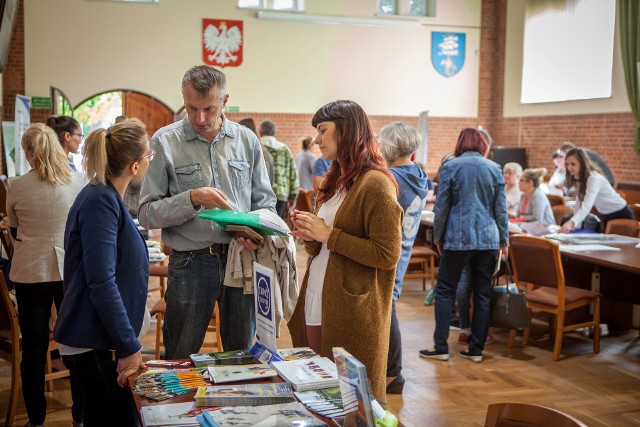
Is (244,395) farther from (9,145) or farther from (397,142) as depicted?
(9,145)

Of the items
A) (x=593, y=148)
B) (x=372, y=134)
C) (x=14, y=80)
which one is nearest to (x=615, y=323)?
(x=372, y=134)

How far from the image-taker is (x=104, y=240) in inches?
92.7

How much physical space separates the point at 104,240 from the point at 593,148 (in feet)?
36.5

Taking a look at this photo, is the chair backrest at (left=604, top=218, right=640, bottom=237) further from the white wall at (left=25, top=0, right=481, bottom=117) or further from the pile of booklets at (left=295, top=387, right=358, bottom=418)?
the white wall at (left=25, top=0, right=481, bottom=117)

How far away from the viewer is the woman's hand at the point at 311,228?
2871mm

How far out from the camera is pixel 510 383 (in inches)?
195

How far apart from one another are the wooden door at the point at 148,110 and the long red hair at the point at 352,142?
1080 cm

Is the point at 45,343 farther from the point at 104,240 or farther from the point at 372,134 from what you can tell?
the point at 372,134

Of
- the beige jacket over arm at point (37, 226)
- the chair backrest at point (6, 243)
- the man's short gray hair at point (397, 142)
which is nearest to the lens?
the beige jacket over arm at point (37, 226)

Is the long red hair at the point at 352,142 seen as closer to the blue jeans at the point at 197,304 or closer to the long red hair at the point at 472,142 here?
the blue jeans at the point at 197,304

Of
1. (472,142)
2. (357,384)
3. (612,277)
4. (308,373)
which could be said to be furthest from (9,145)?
(357,384)

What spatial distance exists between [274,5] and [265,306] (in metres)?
12.3

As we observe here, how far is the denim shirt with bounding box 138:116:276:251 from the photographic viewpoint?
2922 millimetres

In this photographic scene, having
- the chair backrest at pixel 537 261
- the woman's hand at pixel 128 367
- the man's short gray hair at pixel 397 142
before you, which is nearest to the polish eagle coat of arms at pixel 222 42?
the chair backrest at pixel 537 261
